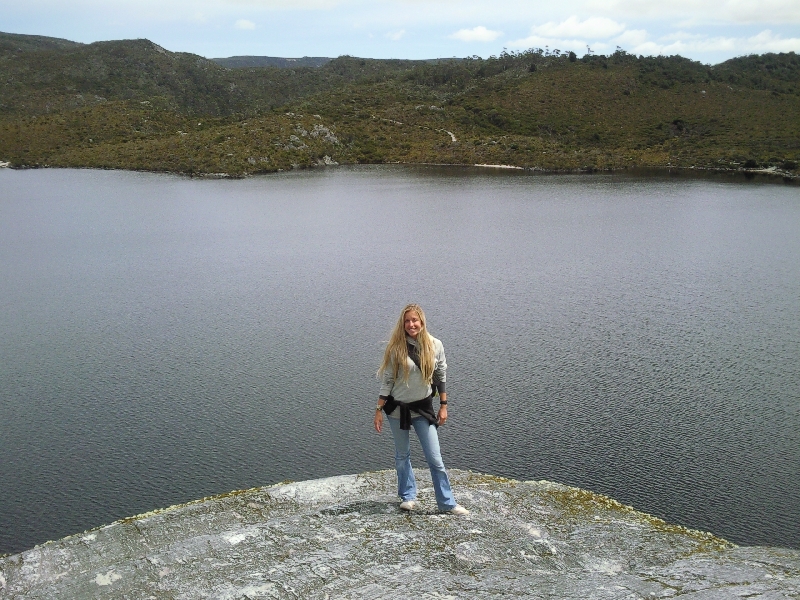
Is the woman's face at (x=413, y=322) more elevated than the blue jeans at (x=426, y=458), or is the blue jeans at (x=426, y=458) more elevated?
the woman's face at (x=413, y=322)

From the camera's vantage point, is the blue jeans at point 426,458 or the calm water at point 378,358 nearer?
the blue jeans at point 426,458

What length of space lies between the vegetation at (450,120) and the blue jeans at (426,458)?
7085cm

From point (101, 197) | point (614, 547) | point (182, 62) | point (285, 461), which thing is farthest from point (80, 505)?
point (182, 62)

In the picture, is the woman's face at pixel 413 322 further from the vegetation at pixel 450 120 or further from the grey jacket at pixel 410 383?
the vegetation at pixel 450 120

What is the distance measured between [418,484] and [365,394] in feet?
22.3

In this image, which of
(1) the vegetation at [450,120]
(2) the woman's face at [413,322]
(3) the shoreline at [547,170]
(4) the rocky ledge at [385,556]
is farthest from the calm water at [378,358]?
(1) the vegetation at [450,120]

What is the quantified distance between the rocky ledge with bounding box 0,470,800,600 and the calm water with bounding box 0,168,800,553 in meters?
3.31

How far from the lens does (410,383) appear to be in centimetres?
786

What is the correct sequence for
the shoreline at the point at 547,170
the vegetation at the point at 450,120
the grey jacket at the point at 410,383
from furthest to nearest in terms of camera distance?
the vegetation at the point at 450,120 < the shoreline at the point at 547,170 < the grey jacket at the point at 410,383

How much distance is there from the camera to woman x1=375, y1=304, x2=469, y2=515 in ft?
25.4

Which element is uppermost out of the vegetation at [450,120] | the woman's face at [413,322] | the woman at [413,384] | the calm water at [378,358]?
the vegetation at [450,120]

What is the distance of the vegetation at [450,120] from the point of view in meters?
85.6

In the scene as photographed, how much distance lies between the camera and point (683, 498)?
1218cm

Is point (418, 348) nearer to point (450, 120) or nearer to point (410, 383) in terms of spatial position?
point (410, 383)
